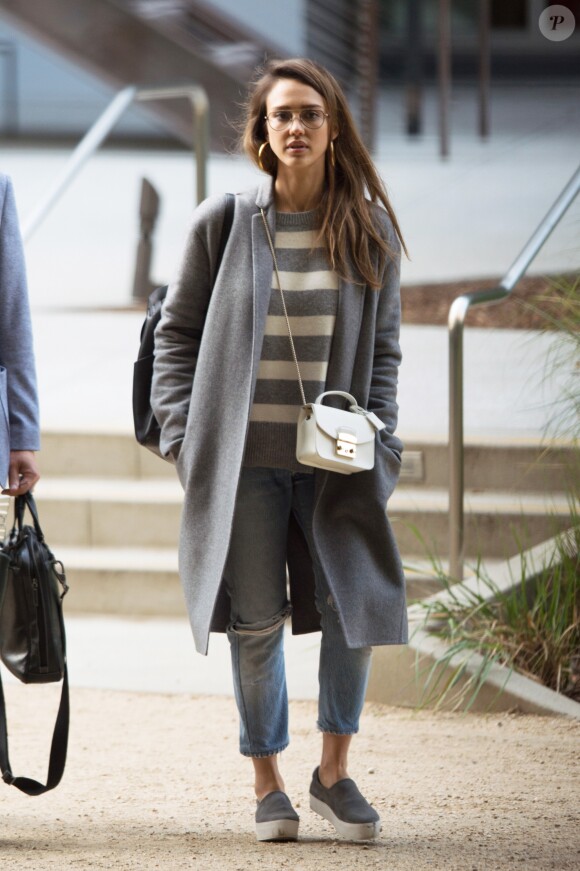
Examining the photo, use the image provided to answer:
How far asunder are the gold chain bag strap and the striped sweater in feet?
0.07

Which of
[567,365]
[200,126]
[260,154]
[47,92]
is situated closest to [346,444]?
[260,154]

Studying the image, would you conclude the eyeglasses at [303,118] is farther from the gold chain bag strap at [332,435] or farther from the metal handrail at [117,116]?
the metal handrail at [117,116]

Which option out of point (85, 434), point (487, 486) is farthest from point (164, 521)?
point (487, 486)

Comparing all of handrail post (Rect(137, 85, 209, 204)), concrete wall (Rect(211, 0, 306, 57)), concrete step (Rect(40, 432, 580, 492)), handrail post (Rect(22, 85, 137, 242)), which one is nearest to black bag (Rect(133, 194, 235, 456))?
concrete step (Rect(40, 432, 580, 492))

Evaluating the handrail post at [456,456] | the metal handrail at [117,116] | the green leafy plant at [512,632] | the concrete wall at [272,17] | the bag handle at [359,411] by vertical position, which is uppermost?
the concrete wall at [272,17]

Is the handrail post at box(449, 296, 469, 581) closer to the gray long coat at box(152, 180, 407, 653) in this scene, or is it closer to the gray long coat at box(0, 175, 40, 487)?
the gray long coat at box(152, 180, 407, 653)

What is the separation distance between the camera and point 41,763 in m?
3.97

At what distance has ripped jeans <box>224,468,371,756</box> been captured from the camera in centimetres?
312

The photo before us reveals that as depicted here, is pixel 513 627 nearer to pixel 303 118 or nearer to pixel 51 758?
pixel 51 758

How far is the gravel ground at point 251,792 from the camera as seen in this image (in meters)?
3.14

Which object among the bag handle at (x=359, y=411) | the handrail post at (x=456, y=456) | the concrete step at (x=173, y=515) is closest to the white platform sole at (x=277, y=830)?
the bag handle at (x=359, y=411)

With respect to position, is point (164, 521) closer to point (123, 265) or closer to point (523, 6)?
point (123, 265)

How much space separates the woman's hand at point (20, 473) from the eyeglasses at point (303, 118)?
0.92 meters

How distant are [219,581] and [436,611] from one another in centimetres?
164
